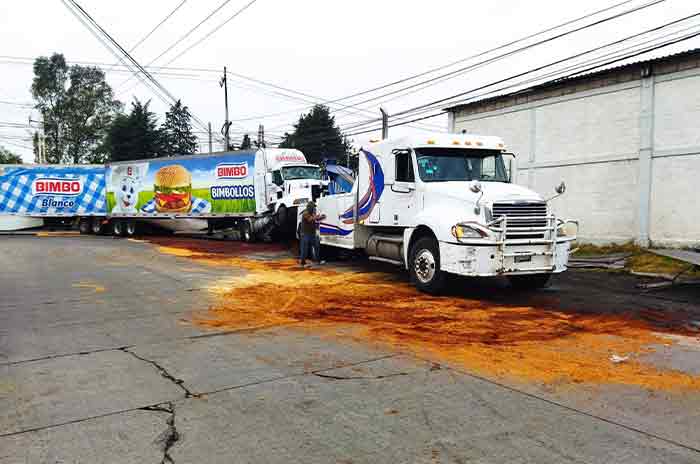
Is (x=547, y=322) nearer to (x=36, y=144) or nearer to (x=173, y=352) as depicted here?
(x=173, y=352)

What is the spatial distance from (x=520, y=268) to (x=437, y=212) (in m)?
1.82

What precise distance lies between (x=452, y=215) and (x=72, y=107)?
60.7m

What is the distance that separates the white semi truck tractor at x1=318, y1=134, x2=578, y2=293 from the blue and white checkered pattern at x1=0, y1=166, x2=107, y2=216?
859 inches

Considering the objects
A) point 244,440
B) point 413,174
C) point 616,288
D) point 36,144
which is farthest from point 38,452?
point 36,144

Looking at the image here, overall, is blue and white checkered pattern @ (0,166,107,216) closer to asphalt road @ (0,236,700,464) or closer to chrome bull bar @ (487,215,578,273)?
asphalt road @ (0,236,700,464)

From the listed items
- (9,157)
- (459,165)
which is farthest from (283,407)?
(9,157)

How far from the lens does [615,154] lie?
1759 centimetres

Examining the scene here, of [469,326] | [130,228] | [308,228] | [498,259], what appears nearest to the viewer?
[469,326]

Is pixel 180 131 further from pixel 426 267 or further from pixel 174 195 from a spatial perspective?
pixel 426 267

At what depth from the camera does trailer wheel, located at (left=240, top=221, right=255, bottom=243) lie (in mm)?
24109

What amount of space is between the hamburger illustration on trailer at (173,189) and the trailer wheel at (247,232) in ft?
12.0

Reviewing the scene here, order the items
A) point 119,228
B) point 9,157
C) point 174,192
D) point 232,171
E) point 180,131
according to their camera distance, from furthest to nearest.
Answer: point 9,157, point 180,131, point 119,228, point 174,192, point 232,171

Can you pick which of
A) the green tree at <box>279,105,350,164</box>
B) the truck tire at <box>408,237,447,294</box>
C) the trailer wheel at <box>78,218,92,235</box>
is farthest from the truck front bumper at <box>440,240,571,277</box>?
the green tree at <box>279,105,350,164</box>

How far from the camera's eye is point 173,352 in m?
6.44
